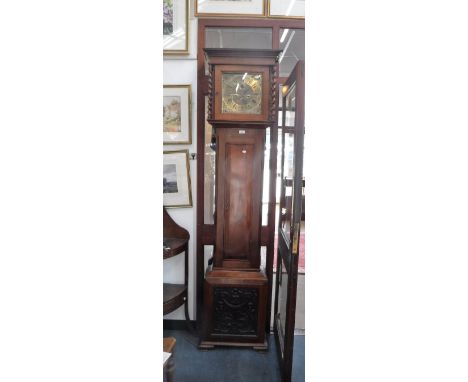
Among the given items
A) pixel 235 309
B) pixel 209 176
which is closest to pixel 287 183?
pixel 209 176

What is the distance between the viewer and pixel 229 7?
1.78 metres

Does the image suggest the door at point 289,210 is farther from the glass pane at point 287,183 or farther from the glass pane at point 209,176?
the glass pane at point 209,176

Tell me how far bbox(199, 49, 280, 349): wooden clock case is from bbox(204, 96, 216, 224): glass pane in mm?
166

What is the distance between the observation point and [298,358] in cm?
175

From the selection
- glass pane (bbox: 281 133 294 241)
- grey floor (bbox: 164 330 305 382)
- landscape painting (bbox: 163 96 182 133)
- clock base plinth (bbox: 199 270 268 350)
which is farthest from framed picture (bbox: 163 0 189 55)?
grey floor (bbox: 164 330 305 382)

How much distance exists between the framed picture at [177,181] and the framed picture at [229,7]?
0.79m

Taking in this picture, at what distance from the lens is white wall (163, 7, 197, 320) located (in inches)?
71.9

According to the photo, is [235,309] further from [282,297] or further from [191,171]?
[191,171]

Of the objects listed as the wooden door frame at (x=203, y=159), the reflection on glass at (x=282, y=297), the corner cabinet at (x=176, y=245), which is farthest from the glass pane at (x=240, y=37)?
the reflection on glass at (x=282, y=297)

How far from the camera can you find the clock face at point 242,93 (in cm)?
162
